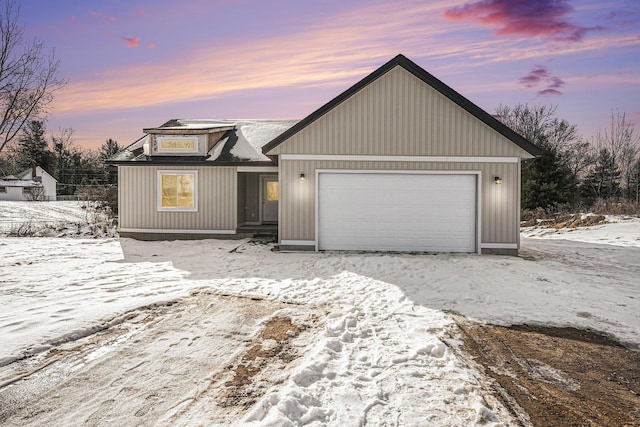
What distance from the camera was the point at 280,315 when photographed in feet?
16.9

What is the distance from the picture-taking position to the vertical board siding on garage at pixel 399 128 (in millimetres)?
10031

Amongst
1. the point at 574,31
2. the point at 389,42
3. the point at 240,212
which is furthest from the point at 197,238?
the point at 574,31

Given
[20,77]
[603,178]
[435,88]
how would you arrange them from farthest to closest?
[603,178] → [20,77] → [435,88]

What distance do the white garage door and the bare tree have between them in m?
16.2

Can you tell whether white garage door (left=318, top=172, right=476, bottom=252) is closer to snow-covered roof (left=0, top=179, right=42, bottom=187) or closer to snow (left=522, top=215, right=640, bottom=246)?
snow (left=522, top=215, right=640, bottom=246)

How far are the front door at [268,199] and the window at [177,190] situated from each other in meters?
3.25

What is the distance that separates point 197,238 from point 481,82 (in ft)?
44.0

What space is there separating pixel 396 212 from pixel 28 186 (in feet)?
135

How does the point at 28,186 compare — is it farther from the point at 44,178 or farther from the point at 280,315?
the point at 280,315

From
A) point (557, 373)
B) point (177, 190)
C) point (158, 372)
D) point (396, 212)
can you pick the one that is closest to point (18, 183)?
point (177, 190)

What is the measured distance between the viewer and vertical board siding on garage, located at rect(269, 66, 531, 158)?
1003 cm

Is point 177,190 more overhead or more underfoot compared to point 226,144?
more underfoot

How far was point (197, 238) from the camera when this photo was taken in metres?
12.3

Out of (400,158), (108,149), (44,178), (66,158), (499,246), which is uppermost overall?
(108,149)
